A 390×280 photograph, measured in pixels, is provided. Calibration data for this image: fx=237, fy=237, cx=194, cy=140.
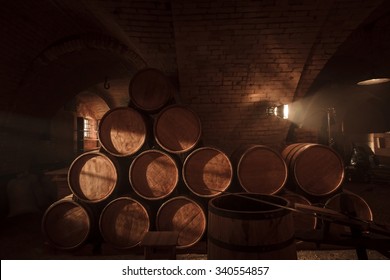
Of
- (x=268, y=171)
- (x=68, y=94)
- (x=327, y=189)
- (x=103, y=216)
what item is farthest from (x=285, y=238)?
(x=68, y=94)

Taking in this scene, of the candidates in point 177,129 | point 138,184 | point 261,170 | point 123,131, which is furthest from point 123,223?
point 261,170

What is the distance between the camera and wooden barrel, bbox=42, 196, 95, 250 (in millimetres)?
3275

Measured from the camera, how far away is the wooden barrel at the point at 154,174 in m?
3.24

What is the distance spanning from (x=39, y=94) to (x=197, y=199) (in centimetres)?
512

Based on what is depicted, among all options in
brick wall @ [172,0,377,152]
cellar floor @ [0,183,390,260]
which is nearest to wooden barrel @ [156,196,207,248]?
cellar floor @ [0,183,390,260]

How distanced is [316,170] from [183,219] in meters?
1.99

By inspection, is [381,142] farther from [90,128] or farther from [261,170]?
[90,128]

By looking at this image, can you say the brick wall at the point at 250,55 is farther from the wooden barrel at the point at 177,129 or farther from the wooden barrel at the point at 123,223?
the wooden barrel at the point at 123,223

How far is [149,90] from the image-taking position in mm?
3541

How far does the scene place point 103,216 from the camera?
3250 mm

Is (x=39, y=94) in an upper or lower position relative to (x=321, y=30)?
lower

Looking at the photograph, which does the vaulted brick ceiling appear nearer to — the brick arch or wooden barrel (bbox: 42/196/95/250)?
the brick arch

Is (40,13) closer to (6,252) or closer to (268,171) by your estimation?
(6,252)

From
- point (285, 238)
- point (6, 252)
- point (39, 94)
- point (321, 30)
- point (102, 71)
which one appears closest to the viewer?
point (285, 238)
